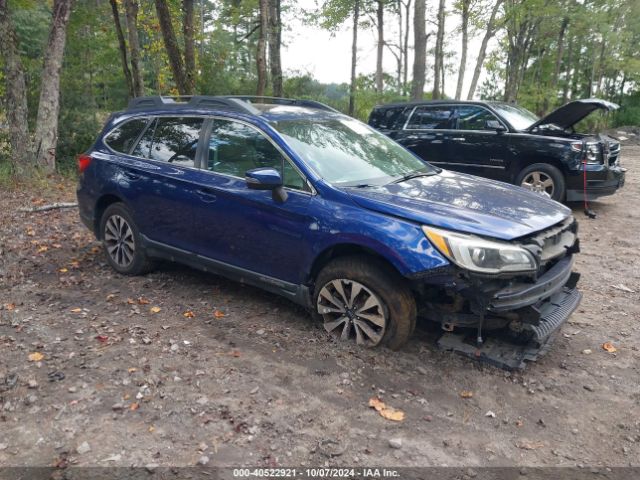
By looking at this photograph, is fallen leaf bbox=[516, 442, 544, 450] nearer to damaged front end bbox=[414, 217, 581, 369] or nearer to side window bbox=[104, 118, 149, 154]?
damaged front end bbox=[414, 217, 581, 369]

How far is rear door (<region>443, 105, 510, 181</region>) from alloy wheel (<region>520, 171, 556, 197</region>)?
38 cm

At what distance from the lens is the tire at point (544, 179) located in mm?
8133

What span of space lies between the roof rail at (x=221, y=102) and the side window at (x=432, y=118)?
15.0 ft

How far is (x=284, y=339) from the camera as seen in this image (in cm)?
411

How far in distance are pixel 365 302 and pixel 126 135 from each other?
3343 millimetres

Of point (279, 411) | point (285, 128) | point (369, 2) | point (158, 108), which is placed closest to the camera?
point (279, 411)

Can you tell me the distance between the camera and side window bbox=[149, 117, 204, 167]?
15.6 ft

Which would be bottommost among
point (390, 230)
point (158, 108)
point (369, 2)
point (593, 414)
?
point (593, 414)

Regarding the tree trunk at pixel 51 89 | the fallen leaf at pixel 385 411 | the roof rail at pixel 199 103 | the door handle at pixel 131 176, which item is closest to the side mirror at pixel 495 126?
the roof rail at pixel 199 103

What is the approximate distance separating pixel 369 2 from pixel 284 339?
27.7m

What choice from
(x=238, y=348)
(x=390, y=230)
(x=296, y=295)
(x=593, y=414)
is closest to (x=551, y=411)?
(x=593, y=414)

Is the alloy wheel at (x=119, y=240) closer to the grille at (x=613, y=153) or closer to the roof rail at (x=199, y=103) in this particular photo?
the roof rail at (x=199, y=103)

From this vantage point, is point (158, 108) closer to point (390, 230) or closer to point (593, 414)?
point (390, 230)

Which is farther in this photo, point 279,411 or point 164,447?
point 279,411
